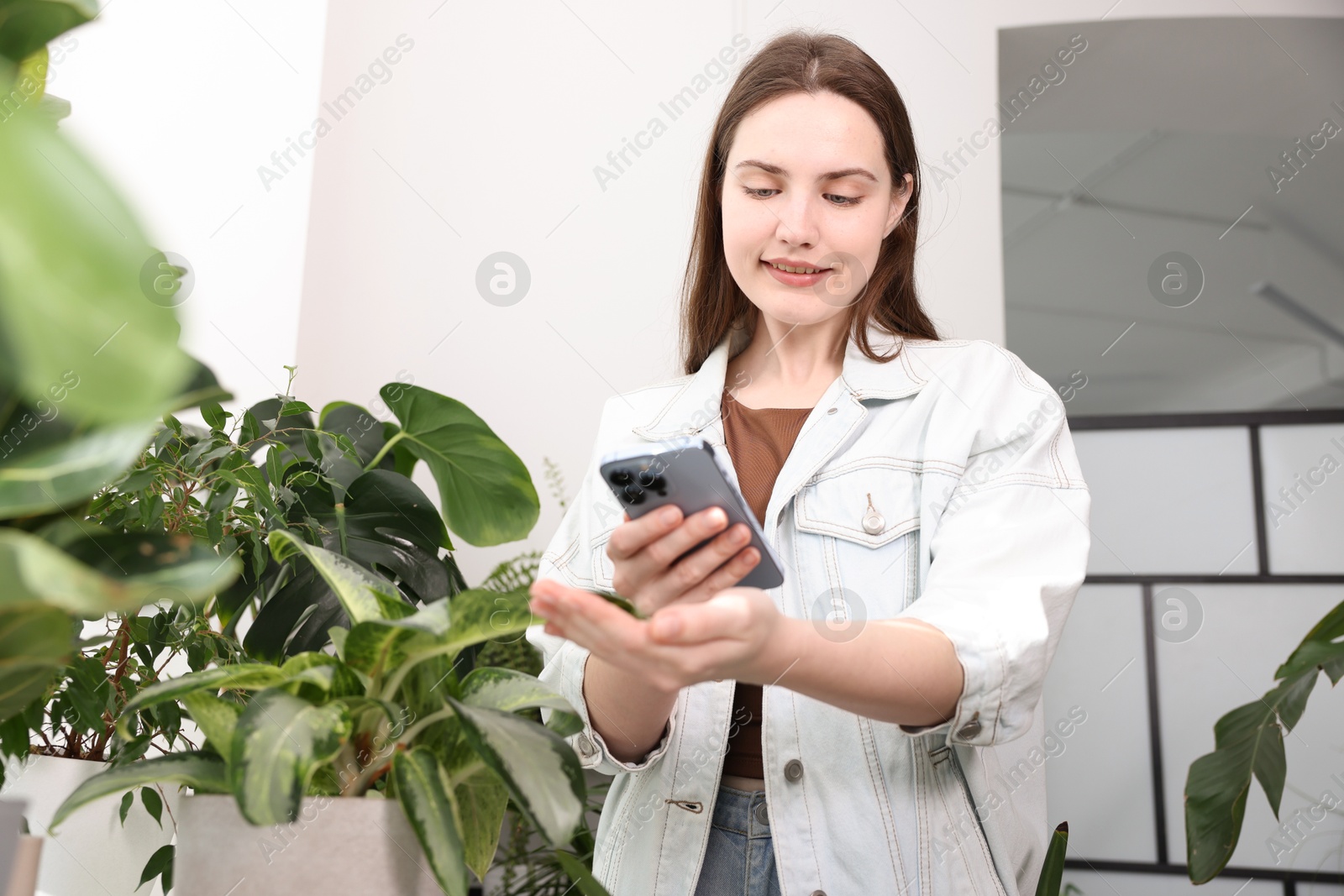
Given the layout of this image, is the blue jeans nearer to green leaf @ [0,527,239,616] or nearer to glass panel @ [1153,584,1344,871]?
green leaf @ [0,527,239,616]

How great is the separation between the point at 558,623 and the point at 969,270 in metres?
1.89

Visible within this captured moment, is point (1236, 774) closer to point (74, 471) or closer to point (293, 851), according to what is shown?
point (293, 851)

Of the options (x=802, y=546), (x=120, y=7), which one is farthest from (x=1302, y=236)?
(x=120, y=7)

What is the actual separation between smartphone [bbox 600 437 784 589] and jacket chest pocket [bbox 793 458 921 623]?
353 millimetres

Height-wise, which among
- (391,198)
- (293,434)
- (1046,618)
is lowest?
(293,434)

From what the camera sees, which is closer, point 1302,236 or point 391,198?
point 391,198

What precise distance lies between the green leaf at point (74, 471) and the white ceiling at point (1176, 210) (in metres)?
2.56

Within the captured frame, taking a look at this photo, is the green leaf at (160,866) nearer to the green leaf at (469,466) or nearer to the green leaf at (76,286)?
the green leaf at (469,466)

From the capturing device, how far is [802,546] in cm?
111

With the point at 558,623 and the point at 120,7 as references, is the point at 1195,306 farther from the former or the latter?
the point at 558,623

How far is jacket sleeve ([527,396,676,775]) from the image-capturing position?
1002 mm

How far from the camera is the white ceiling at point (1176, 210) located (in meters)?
2.56

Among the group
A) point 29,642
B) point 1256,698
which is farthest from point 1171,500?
point 29,642

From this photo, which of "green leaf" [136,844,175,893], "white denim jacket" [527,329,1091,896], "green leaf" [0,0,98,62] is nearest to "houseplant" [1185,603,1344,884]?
"white denim jacket" [527,329,1091,896]
